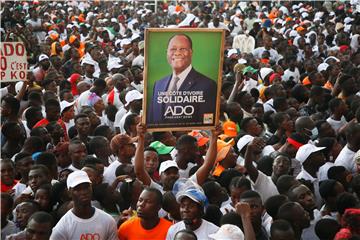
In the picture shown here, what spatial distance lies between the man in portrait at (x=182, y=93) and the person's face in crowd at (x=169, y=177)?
1.97 feet

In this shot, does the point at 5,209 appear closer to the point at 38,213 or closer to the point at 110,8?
the point at 38,213

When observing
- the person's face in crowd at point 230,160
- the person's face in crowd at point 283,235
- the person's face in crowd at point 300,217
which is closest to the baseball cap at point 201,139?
the person's face in crowd at point 230,160

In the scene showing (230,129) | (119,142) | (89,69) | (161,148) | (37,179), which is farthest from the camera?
(89,69)

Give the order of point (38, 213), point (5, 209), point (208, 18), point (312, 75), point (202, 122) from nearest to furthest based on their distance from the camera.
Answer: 1. point (38, 213)
2. point (5, 209)
3. point (202, 122)
4. point (312, 75)
5. point (208, 18)

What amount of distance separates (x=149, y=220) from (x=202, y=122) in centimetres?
103

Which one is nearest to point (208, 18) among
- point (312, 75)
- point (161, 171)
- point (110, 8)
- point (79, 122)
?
point (110, 8)

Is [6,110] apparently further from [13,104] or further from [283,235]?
[283,235]

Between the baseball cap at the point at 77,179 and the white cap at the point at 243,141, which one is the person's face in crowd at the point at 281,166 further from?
the baseball cap at the point at 77,179

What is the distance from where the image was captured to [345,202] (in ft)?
20.9

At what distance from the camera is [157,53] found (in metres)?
6.04

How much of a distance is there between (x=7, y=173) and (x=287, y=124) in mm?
3625

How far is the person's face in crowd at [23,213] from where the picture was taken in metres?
5.83

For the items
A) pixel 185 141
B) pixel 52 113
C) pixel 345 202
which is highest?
pixel 185 141

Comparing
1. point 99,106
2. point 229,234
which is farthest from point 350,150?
point 99,106
